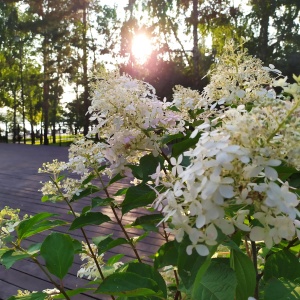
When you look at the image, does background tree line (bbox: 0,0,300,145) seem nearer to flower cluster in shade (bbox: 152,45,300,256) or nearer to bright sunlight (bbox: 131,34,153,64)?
bright sunlight (bbox: 131,34,153,64)

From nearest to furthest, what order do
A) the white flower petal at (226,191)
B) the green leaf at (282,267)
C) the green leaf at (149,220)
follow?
the white flower petal at (226,191) < the green leaf at (282,267) < the green leaf at (149,220)

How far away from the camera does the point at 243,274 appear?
0.66 metres

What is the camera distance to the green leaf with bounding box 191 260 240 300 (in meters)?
0.63

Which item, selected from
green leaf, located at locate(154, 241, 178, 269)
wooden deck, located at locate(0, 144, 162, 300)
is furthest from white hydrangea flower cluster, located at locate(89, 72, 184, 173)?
wooden deck, located at locate(0, 144, 162, 300)

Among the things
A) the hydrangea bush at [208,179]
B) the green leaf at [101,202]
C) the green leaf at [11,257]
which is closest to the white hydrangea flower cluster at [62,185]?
the hydrangea bush at [208,179]

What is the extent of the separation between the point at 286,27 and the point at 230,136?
1575cm

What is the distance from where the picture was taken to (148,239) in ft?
9.58

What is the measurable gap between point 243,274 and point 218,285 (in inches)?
1.9

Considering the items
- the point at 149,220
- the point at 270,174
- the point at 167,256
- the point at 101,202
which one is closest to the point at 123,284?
the point at 167,256

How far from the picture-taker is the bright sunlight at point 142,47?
13469 mm

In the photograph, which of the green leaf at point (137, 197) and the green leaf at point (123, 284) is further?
the green leaf at point (137, 197)

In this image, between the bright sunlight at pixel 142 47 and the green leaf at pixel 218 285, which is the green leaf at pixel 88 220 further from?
the bright sunlight at pixel 142 47

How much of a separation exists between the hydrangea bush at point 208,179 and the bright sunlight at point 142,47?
41.5ft

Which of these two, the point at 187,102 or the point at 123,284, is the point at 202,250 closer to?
the point at 123,284
